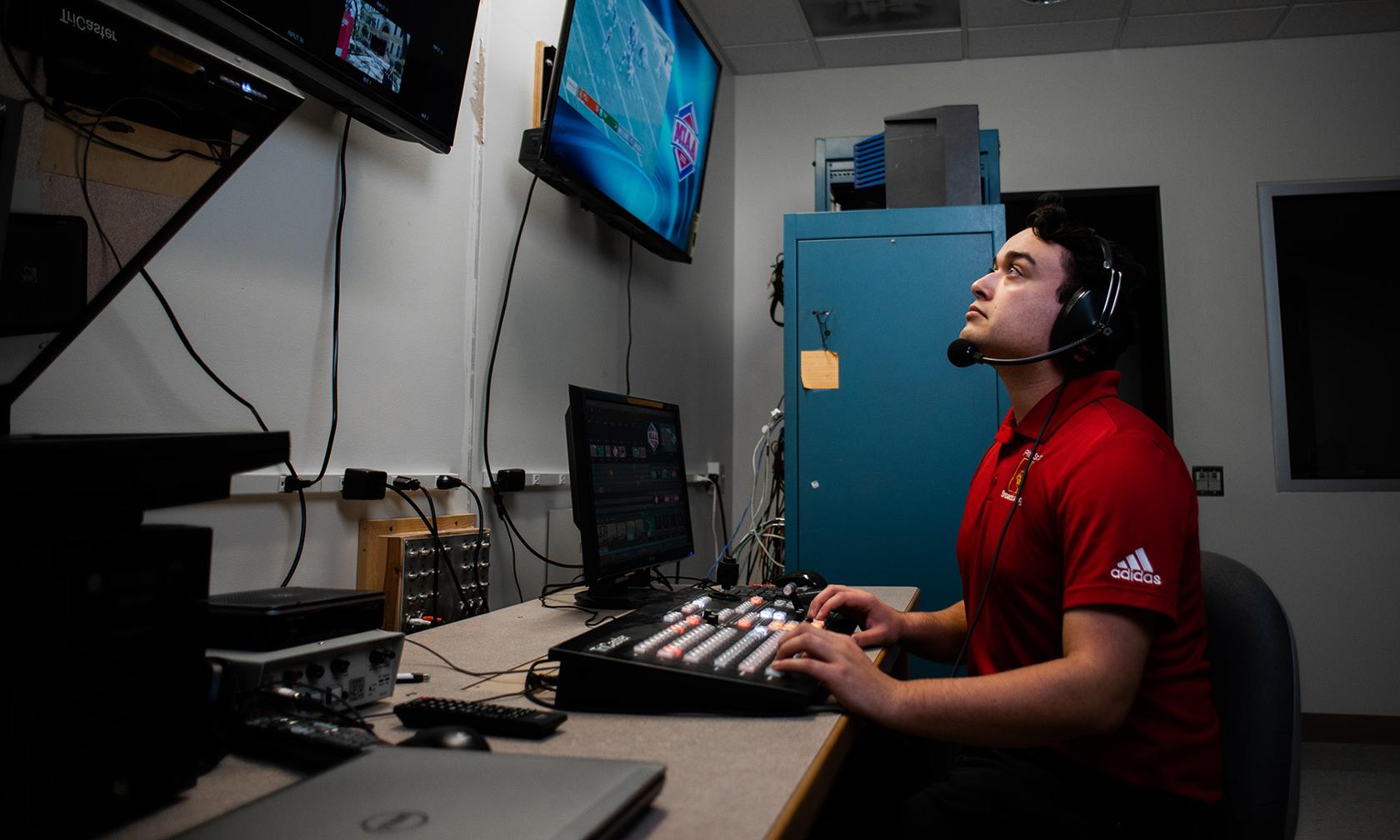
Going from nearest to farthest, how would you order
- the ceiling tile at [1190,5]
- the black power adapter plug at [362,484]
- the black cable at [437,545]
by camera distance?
1. the black power adapter plug at [362,484]
2. the black cable at [437,545]
3. the ceiling tile at [1190,5]

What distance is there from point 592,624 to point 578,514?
189 mm

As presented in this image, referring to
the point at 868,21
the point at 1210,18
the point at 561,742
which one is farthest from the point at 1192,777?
the point at 1210,18

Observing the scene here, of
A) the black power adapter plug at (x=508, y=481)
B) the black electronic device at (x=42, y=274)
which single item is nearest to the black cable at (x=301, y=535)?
the black electronic device at (x=42, y=274)

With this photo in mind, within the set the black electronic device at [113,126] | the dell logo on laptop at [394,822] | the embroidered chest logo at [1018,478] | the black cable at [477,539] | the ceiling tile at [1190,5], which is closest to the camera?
the dell logo on laptop at [394,822]

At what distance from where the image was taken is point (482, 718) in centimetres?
77

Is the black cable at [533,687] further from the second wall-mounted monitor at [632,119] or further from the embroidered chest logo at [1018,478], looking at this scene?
the second wall-mounted monitor at [632,119]

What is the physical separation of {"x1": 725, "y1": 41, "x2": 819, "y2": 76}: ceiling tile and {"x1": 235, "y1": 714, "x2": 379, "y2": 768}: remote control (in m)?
3.47

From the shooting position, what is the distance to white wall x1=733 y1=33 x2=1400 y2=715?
123 inches

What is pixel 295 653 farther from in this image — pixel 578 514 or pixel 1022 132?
pixel 1022 132

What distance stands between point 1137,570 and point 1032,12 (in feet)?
9.87

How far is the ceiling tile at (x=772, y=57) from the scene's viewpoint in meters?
3.58

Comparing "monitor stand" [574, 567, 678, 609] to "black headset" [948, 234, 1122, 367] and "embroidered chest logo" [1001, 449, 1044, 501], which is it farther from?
"black headset" [948, 234, 1122, 367]

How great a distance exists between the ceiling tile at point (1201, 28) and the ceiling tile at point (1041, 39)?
88 millimetres

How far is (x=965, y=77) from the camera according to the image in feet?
11.9
